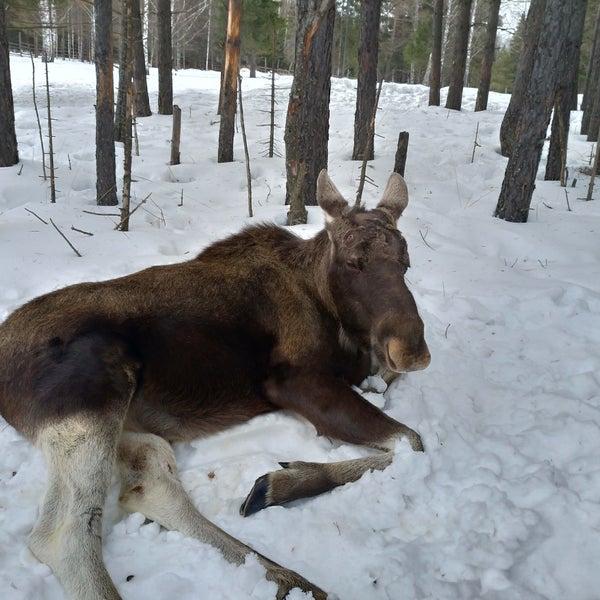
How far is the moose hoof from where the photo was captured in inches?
101

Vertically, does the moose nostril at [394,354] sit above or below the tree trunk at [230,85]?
below

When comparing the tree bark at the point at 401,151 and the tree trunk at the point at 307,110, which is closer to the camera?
the tree trunk at the point at 307,110

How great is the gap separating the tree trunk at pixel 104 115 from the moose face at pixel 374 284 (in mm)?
6037

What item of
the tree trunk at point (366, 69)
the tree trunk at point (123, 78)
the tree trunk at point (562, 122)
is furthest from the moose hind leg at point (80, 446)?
the tree trunk at point (366, 69)

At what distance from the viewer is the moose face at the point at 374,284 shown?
111 inches

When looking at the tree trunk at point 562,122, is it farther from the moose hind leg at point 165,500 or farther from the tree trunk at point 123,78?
the moose hind leg at point 165,500

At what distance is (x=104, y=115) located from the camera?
833 cm

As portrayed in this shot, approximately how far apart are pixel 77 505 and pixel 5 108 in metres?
9.36

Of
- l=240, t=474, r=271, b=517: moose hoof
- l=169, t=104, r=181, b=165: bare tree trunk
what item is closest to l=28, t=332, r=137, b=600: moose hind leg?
l=240, t=474, r=271, b=517: moose hoof

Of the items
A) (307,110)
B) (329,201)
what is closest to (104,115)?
(307,110)

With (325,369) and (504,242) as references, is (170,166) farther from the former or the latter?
(325,369)

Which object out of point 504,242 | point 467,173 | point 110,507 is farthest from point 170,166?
point 110,507

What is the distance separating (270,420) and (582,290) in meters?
3.61

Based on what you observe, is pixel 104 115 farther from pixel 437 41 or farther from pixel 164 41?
pixel 437 41
